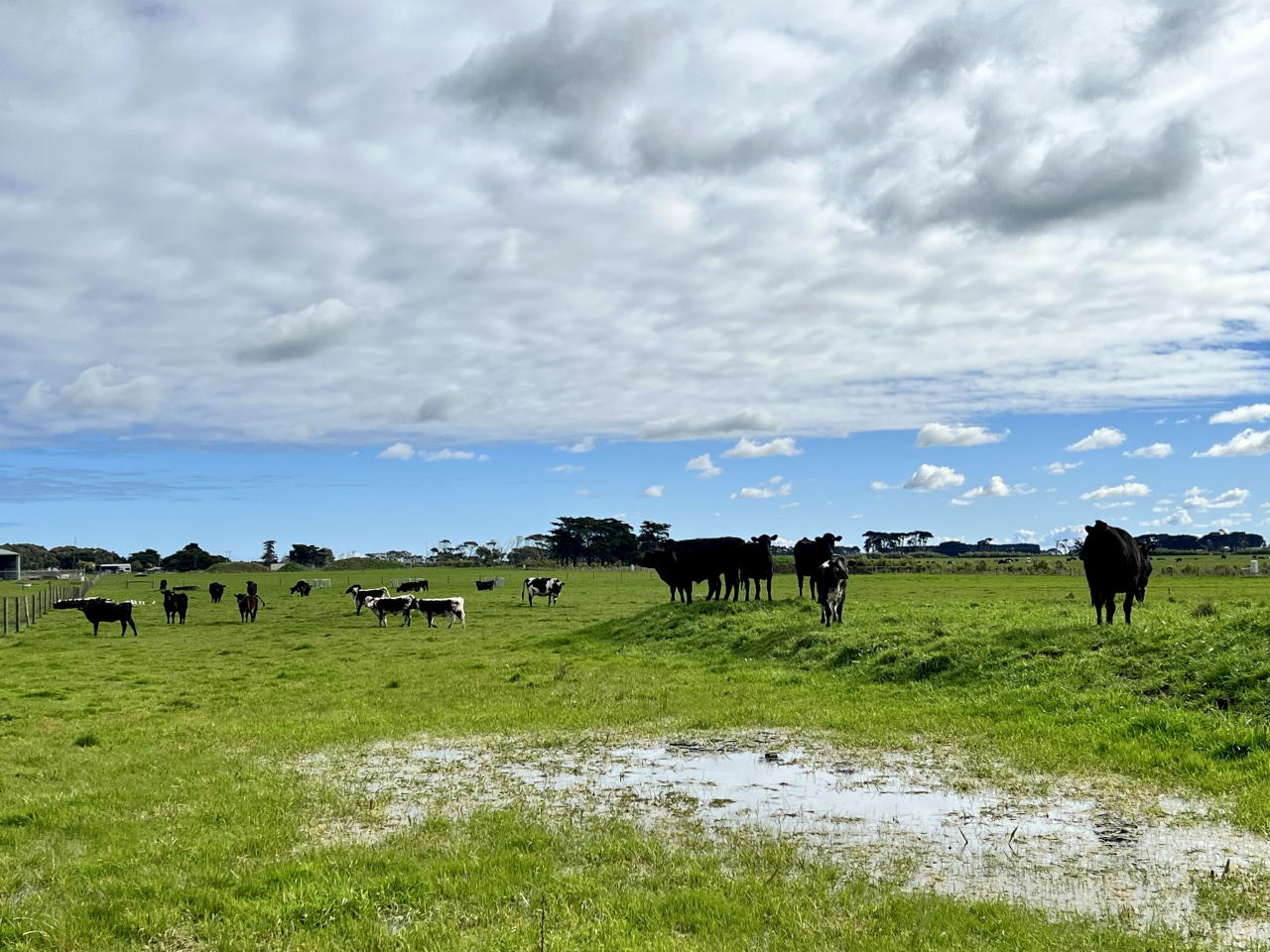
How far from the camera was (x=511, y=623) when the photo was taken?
36906mm

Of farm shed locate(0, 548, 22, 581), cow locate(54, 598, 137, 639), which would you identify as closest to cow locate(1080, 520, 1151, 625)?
cow locate(54, 598, 137, 639)

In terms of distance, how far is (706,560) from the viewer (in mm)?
34375

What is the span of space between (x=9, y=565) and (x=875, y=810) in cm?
14392

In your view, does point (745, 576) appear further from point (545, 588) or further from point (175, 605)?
point (175, 605)

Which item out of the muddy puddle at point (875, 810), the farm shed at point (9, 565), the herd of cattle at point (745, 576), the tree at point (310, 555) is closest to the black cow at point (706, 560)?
the herd of cattle at point (745, 576)

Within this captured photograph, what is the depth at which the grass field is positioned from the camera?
231 inches

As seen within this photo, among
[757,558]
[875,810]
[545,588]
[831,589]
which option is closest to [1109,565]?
[831,589]

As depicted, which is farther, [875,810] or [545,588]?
[545,588]

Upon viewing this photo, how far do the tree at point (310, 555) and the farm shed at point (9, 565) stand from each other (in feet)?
167

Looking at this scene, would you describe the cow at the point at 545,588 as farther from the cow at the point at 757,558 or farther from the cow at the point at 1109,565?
the cow at the point at 1109,565

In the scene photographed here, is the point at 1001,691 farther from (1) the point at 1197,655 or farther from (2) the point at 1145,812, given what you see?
(2) the point at 1145,812

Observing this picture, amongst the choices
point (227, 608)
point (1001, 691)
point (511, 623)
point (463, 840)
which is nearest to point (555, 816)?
point (463, 840)

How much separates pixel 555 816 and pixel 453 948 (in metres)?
3.01

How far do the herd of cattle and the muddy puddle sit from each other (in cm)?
999
